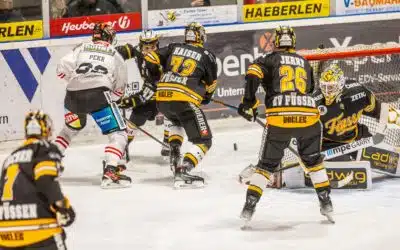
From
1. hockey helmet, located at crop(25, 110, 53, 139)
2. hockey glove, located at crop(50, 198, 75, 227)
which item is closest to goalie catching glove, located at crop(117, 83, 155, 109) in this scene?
hockey helmet, located at crop(25, 110, 53, 139)

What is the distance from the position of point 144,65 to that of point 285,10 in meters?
2.84

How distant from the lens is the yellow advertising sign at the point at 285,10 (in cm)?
1112

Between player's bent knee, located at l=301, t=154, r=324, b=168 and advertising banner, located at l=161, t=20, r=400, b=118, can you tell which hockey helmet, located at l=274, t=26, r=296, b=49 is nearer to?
player's bent knee, located at l=301, t=154, r=324, b=168

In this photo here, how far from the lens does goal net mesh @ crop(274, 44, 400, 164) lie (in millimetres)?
9102

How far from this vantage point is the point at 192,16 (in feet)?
35.9

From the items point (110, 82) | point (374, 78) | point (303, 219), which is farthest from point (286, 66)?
point (374, 78)

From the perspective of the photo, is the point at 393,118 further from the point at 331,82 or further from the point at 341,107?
the point at 331,82

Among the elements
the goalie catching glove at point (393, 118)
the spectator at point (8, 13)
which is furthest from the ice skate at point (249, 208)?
the spectator at point (8, 13)

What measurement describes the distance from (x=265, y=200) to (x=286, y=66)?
4.20 feet

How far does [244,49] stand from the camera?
432 inches

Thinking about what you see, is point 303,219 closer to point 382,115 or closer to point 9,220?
point 382,115

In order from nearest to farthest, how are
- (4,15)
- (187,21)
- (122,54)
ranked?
1. (122,54)
2. (4,15)
3. (187,21)

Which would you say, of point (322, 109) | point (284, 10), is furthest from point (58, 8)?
point (322, 109)

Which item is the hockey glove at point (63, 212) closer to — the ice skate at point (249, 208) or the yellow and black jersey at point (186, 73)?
the ice skate at point (249, 208)
